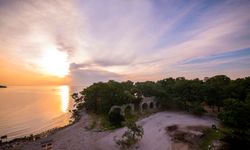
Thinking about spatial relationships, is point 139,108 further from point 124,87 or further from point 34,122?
point 34,122

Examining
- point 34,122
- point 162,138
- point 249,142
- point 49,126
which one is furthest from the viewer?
point 34,122

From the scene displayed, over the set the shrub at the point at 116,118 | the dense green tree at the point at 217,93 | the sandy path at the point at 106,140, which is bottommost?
the sandy path at the point at 106,140

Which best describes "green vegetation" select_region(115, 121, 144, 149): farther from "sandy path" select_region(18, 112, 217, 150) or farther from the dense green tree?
the dense green tree

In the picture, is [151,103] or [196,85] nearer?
[196,85]

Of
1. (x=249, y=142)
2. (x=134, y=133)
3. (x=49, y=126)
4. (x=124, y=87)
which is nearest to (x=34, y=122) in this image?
(x=49, y=126)

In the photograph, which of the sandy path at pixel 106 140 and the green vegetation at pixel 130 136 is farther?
the sandy path at pixel 106 140

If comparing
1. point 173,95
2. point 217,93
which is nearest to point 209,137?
point 217,93

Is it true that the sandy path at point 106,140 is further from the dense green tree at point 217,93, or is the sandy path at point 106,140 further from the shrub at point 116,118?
the dense green tree at point 217,93

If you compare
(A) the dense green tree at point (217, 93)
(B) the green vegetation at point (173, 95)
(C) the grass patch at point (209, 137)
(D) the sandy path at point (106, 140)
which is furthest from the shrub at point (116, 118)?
(A) the dense green tree at point (217, 93)

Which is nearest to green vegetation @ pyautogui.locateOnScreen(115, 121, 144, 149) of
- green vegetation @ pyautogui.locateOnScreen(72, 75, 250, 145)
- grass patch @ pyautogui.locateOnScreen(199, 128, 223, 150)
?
grass patch @ pyautogui.locateOnScreen(199, 128, 223, 150)

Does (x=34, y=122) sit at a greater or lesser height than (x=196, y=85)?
lesser

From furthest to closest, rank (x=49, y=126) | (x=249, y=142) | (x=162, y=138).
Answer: (x=49, y=126) < (x=162, y=138) < (x=249, y=142)

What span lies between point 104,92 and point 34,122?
33.6 meters

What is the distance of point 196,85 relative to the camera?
186 feet
